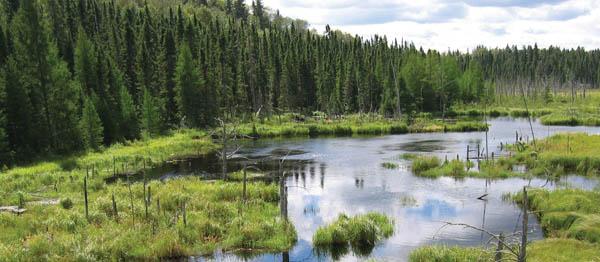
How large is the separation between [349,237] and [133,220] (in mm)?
11548

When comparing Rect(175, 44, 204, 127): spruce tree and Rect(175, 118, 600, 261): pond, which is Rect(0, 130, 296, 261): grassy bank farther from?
Rect(175, 44, 204, 127): spruce tree

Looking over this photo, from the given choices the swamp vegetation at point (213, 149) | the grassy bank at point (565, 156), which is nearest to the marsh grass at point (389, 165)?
the swamp vegetation at point (213, 149)

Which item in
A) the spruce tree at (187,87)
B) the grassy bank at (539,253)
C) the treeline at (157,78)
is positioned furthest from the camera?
the spruce tree at (187,87)

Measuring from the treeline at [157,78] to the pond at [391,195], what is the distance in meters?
15.7

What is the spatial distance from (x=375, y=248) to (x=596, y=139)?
40948 millimetres

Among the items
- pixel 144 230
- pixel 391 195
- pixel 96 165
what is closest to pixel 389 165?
pixel 391 195

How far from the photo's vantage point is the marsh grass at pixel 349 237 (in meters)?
25.9

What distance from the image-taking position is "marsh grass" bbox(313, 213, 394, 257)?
25.9m

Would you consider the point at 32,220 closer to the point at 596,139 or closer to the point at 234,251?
the point at 234,251

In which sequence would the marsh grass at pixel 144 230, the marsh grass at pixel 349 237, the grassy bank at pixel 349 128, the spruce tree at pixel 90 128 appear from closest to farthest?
the marsh grass at pixel 144 230 → the marsh grass at pixel 349 237 → the spruce tree at pixel 90 128 → the grassy bank at pixel 349 128

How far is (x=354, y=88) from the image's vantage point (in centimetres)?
12838

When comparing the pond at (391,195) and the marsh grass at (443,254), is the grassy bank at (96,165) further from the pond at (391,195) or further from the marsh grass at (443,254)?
the marsh grass at (443,254)

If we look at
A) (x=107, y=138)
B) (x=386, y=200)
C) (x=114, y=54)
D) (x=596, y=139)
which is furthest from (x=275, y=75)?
(x=386, y=200)

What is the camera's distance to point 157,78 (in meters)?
95.4
